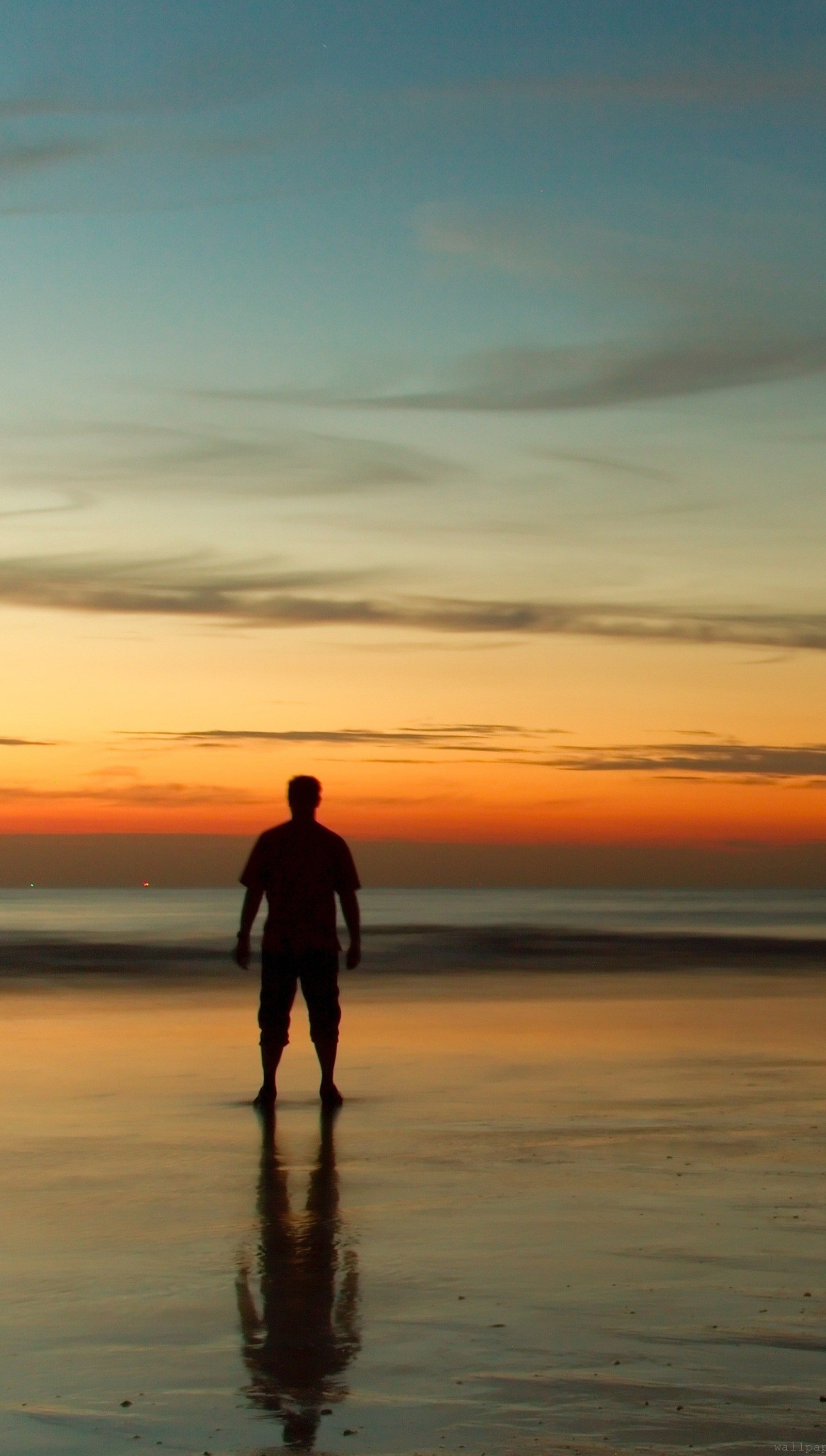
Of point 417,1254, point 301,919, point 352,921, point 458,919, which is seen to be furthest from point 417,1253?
point 458,919

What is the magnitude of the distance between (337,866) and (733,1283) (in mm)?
5166

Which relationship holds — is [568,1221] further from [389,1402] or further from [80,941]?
[80,941]

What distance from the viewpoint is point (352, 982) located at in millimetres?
21938

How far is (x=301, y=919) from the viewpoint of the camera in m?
10.5

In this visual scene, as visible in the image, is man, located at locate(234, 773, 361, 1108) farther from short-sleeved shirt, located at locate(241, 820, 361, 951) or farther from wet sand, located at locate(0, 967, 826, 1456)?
wet sand, located at locate(0, 967, 826, 1456)

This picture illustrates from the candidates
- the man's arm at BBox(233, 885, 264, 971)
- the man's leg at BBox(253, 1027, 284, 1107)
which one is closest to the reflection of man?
the man's leg at BBox(253, 1027, 284, 1107)

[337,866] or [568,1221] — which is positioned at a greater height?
[337,866]

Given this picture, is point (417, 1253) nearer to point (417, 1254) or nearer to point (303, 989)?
point (417, 1254)

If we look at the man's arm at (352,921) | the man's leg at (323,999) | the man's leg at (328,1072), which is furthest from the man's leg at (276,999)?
the man's arm at (352,921)

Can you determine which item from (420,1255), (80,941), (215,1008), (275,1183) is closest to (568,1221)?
(420,1255)

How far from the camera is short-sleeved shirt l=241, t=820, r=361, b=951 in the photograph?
10531 mm

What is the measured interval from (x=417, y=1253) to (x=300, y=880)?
444cm

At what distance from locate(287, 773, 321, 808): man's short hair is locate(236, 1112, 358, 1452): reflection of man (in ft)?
11.0

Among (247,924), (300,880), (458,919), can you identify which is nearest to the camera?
(247,924)
